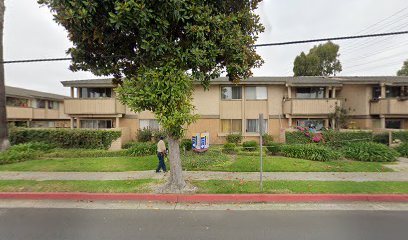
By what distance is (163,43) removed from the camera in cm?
571

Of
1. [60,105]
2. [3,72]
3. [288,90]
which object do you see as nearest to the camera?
[3,72]

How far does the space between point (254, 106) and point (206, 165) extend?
892cm

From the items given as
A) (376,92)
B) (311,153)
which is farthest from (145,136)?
(376,92)

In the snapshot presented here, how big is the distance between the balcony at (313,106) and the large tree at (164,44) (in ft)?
34.5

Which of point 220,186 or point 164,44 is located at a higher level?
point 164,44

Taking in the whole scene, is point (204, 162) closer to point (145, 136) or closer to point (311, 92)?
point (145, 136)

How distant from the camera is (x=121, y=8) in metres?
4.95

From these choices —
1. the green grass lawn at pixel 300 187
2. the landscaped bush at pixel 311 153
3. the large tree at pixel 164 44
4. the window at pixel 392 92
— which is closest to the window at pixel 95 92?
the large tree at pixel 164 44

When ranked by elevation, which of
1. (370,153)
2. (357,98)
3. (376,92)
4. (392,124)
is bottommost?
(370,153)

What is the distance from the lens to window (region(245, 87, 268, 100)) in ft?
56.0

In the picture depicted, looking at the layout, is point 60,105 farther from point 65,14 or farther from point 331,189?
point 331,189

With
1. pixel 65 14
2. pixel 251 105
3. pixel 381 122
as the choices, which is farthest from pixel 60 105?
pixel 381 122

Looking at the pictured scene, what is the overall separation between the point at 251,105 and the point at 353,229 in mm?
13017

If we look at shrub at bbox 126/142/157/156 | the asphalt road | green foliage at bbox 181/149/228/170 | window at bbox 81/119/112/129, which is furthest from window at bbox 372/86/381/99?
window at bbox 81/119/112/129
